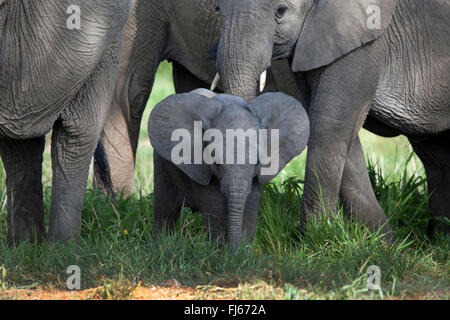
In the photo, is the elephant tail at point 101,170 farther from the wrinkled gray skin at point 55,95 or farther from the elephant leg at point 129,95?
the wrinkled gray skin at point 55,95

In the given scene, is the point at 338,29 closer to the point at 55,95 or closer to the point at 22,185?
the point at 55,95

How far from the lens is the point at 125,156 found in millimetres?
6461

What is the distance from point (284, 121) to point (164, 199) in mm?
857

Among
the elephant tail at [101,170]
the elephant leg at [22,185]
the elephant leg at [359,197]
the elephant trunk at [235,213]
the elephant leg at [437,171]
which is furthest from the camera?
the elephant tail at [101,170]

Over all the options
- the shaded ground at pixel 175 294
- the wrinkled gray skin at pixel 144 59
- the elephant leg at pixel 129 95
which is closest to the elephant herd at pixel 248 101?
the shaded ground at pixel 175 294

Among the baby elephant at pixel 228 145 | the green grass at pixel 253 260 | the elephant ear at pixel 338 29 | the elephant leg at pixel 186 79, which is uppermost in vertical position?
the elephant ear at pixel 338 29

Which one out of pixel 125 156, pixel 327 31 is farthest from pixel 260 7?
pixel 125 156

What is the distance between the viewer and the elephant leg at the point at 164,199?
16.2 ft

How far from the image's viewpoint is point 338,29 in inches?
193

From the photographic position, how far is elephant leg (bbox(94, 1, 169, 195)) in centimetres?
621

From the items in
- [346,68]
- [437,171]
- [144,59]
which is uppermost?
[144,59]

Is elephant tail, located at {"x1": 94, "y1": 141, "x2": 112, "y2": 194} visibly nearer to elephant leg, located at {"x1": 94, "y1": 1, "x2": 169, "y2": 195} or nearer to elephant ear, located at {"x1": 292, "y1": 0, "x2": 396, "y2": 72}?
elephant leg, located at {"x1": 94, "y1": 1, "x2": 169, "y2": 195}

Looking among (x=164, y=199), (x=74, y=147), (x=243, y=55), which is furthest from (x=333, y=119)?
(x=74, y=147)
